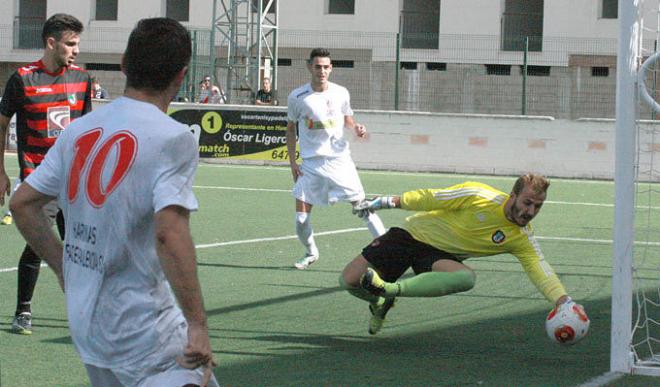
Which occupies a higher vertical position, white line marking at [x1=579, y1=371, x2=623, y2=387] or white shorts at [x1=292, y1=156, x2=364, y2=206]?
white shorts at [x1=292, y1=156, x2=364, y2=206]

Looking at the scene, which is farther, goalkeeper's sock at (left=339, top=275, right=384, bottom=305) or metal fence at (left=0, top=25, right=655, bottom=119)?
metal fence at (left=0, top=25, right=655, bottom=119)

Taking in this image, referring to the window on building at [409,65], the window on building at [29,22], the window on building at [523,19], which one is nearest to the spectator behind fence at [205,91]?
the window on building at [409,65]

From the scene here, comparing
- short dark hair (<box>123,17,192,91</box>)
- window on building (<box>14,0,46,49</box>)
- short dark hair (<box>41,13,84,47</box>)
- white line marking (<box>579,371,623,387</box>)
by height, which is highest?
window on building (<box>14,0,46,49</box>)

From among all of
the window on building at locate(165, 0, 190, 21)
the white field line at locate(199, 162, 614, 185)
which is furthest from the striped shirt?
the window on building at locate(165, 0, 190, 21)

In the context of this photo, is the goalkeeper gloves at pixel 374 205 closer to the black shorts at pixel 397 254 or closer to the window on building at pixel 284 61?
the black shorts at pixel 397 254

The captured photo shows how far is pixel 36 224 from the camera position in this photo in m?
3.66

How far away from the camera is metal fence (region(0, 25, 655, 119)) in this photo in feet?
94.1

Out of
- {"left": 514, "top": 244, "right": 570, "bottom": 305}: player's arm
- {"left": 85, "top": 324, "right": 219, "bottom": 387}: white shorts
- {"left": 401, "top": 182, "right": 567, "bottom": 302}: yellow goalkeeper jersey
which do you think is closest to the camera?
{"left": 85, "top": 324, "right": 219, "bottom": 387}: white shorts

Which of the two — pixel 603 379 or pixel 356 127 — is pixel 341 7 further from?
pixel 603 379

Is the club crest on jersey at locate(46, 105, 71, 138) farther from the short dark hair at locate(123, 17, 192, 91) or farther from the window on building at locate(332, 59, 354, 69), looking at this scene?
the window on building at locate(332, 59, 354, 69)

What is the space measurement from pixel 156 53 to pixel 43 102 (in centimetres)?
453

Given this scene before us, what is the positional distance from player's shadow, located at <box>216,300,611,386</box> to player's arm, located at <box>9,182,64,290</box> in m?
2.69

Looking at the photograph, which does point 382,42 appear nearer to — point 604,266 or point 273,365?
point 604,266

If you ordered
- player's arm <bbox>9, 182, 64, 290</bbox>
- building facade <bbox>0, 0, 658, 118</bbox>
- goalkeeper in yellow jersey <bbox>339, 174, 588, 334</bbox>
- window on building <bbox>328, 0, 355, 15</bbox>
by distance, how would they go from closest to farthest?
player's arm <bbox>9, 182, 64, 290</bbox> → goalkeeper in yellow jersey <bbox>339, 174, 588, 334</bbox> → building facade <bbox>0, 0, 658, 118</bbox> → window on building <bbox>328, 0, 355, 15</bbox>
